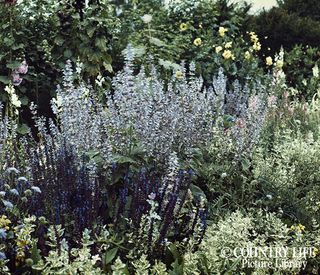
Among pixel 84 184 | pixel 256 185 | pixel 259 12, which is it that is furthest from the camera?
pixel 259 12

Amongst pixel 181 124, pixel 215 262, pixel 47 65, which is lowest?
pixel 215 262

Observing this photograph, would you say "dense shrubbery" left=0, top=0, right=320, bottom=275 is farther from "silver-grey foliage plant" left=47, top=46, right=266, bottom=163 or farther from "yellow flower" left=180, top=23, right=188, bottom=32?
"yellow flower" left=180, top=23, right=188, bottom=32

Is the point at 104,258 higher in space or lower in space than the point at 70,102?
lower

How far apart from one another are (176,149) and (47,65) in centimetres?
312

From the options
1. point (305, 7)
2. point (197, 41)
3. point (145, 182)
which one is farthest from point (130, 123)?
point (305, 7)

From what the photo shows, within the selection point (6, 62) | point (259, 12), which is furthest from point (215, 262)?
point (259, 12)

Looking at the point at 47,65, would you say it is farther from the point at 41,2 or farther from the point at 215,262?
the point at 215,262

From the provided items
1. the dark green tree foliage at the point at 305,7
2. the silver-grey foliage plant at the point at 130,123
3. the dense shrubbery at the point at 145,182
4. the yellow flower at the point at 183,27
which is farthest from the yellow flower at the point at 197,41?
the dark green tree foliage at the point at 305,7

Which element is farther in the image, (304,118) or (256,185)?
(304,118)

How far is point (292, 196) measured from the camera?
3918 millimetres

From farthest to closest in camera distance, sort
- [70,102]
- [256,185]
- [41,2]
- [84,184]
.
Answer: 1. [41,2]
2. [256,185]
3. [70,102]
4. [84,184]

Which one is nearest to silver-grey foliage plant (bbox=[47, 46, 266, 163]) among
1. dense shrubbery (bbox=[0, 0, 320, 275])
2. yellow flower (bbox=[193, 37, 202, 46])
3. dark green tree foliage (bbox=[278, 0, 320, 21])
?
dense shrubbery (bbox=[0, 0, 320, 275])

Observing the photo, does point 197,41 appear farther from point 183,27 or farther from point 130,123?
point 130,123

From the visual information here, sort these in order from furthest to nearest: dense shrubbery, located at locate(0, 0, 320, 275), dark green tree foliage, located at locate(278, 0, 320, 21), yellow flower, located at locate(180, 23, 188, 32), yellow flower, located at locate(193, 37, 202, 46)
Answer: dark green tree foliage, located at locate(278, 0, 320, 21), yellow flower, located at locate(180, 23, 188, 32), yellow flower, located at locate(193, 37, 202, 46), dense shrubbery, located at locate(0, 0, 320, 275)
